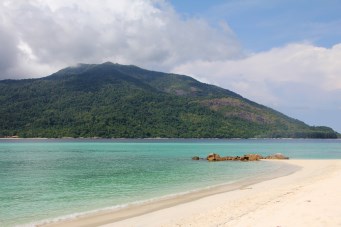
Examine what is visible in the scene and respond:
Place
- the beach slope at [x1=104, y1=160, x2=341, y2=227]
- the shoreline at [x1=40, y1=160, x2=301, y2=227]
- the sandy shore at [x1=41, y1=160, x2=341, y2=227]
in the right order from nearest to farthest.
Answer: the beach slope at [x1=104, y1=160, x2=341, y2=227] < the sandy shore at [x1=41, y1=160, x2=341, y2=227] < the shoreline at [x1=40, y1=160, x2=301, y2=227]

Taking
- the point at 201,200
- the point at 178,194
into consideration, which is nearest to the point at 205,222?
the point at 201,200

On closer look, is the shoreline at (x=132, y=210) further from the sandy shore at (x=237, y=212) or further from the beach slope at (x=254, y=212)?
the beach slope at (x=254, y=212)

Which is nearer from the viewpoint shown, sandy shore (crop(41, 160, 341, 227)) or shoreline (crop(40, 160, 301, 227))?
sandy shore (crop(41, 160, 341, 227))

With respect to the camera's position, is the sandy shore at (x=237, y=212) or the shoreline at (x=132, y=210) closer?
the sandy shore at (x=237, y=212)

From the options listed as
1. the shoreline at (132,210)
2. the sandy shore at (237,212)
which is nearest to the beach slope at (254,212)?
the sandy shore at (237,212)

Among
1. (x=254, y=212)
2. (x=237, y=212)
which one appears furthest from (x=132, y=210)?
(x=254, y=212)

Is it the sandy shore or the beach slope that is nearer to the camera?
the beach slope

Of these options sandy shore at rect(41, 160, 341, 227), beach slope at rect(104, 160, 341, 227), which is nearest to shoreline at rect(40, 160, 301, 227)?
sandy shore at rect(41, 160, 341, 227)

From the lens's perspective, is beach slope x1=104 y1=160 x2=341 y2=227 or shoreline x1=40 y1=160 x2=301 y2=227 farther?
shoreline x1=40 y1=160 x2=301 y2=227

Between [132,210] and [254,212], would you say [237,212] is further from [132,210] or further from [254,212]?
[132,210]

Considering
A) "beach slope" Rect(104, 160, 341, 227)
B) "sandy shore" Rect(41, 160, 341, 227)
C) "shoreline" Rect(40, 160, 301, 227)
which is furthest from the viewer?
"shoreline" Rect(40, 160, 301, 227)

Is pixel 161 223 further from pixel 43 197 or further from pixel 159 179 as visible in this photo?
pixel 159 179

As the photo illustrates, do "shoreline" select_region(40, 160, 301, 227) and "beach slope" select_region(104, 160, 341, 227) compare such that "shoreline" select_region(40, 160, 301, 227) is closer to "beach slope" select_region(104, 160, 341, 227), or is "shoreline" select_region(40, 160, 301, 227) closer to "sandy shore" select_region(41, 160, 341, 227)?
"sandy shore" select_region(41, 160, 341, 227)

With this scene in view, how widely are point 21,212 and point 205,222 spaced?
10.3m
